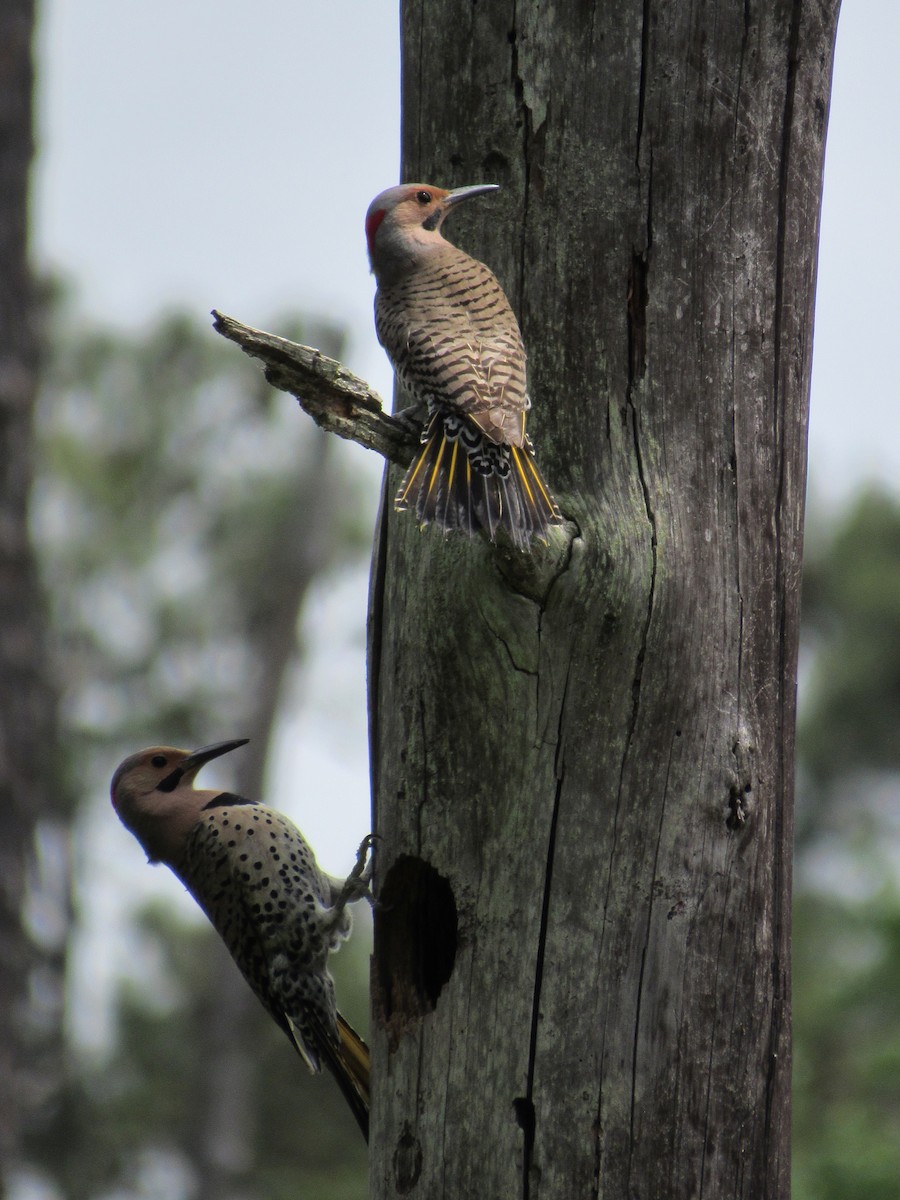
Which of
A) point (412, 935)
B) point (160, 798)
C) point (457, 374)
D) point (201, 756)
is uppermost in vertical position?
point (457, 374)

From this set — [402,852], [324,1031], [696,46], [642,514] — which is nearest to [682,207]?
[696,46]

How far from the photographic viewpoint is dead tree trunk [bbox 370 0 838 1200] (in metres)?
2.74

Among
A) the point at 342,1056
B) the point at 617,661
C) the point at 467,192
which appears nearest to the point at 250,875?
the point at 342,1056

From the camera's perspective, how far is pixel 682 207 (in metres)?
3.00

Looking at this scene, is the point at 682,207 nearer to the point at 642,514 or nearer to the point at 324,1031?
the point at 642,514

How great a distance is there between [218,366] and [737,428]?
55.1 feet

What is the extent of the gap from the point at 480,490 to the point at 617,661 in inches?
17.7

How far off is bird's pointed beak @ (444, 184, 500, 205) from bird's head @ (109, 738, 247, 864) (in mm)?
1933

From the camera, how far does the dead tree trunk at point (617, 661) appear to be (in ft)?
9.00

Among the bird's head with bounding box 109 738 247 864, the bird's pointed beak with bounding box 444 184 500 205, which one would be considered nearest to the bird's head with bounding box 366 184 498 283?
the bird's pointed beak with bounding box 444 184 500 205

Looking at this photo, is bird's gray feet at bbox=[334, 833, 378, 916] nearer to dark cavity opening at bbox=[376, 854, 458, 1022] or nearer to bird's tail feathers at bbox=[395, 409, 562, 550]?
dark cavity opening at bbox=[376, 854, 458, 1022]

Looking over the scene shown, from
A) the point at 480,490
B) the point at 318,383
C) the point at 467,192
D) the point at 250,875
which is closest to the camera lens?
the point at 318,383

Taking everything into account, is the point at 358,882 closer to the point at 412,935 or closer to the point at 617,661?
the point at 412,935

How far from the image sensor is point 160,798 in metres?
4.41
